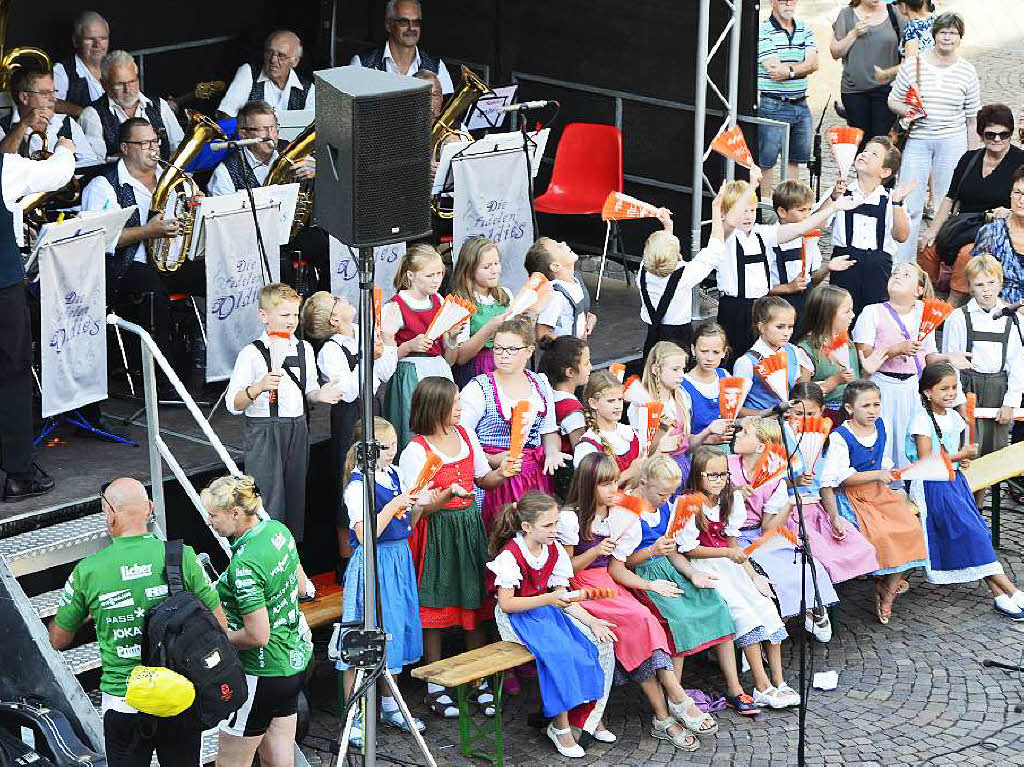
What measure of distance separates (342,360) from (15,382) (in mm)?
1568

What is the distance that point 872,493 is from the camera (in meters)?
9.46

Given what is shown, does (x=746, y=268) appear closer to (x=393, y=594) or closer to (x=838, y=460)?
(x=838, y=460)

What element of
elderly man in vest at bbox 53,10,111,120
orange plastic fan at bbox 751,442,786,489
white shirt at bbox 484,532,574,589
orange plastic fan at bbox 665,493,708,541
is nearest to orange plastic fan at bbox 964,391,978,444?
orange plastic fan at bbox 751,442,786,489

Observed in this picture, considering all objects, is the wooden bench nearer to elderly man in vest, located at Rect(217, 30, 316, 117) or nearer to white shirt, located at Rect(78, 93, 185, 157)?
white shirt, located at Rect(78, 93, 185, 157)

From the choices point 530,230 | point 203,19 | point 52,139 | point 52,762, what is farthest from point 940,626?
→ point 203,19

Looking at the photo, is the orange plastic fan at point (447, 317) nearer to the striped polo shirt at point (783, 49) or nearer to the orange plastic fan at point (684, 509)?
the orange plastic fan at point (684, 509)

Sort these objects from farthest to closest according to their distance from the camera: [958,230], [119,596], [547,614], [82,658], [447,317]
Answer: [958,230], [447,317], [547,614], [82,658], [119,596]

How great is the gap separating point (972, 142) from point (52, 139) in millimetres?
6829

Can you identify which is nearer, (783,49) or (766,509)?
(766,509)

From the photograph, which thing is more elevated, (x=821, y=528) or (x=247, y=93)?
(x=247, y=93)

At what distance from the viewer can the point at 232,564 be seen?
6.94 m

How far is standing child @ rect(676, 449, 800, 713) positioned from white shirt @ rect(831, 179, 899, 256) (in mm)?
2900

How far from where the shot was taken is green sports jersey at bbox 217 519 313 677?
6934mm

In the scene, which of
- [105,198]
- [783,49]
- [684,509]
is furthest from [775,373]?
[783,49]
